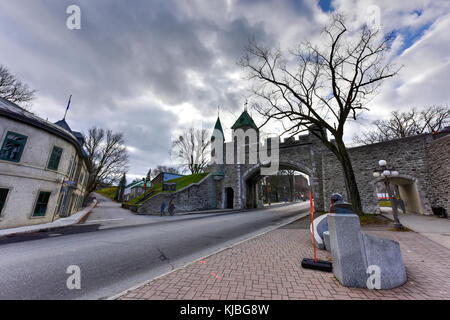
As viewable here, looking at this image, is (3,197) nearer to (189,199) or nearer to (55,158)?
(55,158)

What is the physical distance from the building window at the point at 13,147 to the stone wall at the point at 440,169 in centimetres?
2605

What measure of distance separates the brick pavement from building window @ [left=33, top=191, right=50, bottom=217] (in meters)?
13.0

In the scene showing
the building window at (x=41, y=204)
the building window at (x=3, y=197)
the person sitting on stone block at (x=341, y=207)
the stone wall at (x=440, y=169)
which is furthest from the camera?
the building window at (x=41, y=204)

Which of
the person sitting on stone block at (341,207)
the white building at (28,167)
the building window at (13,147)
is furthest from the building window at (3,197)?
the person sitting on stone block at (341,207)

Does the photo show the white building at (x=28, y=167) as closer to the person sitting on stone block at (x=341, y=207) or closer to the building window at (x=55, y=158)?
the building window at (x=55, y=158)

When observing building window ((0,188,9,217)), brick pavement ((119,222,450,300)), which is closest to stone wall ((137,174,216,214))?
building window ((0,188,9,217))

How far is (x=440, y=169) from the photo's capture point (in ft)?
36.3

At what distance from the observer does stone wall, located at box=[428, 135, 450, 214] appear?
10.6 metres

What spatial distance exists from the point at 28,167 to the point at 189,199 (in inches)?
623

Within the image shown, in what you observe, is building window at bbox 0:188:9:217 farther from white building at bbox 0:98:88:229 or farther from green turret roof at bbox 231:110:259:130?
green turret roof at bbox 231:110:259:130

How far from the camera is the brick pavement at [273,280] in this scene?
2.84 meters
